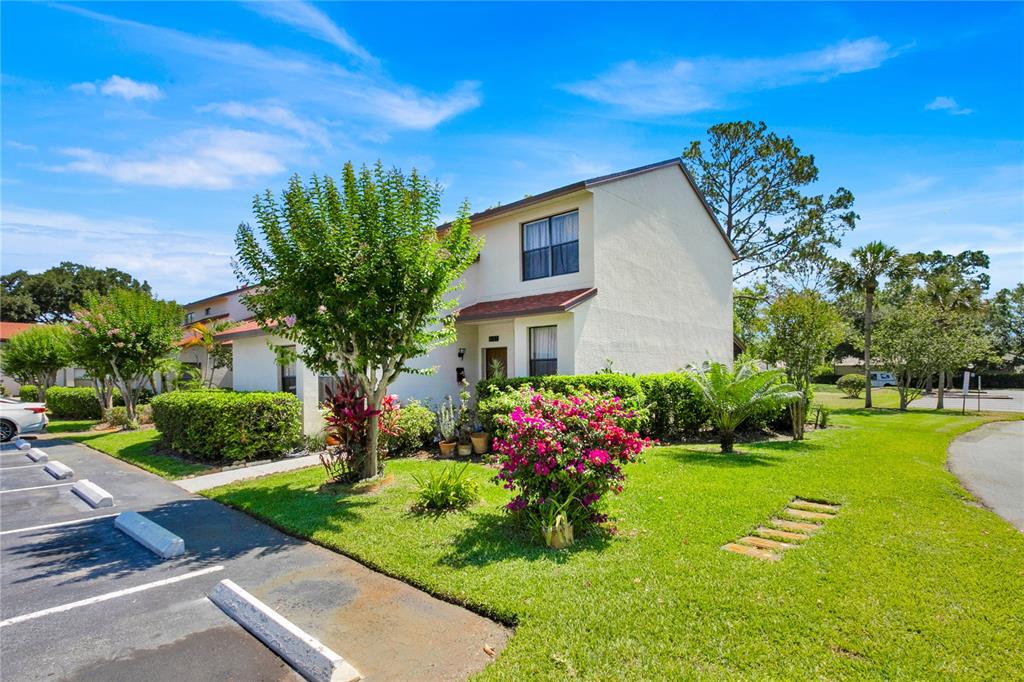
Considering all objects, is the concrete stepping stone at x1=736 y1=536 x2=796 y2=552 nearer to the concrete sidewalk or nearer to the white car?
the concrete sidewalk

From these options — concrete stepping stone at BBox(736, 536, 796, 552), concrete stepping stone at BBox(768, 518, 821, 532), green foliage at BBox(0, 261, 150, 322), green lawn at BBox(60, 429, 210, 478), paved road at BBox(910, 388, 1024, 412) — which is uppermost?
green foliage at BBox(0, 261, 150, 322)

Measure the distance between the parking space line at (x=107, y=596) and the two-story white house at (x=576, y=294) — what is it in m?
8.26

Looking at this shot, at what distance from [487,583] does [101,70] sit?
37.5ft

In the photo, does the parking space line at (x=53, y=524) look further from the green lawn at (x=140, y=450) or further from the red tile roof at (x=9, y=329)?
the red tile roof at (x=9, y=329)

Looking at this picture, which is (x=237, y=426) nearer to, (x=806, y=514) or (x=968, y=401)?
(x=806, y=514)

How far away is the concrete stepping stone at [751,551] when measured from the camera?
5488mm

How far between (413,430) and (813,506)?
8441 millimetres

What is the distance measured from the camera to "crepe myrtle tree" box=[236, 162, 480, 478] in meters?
8.14

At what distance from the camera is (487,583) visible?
16.3 feet

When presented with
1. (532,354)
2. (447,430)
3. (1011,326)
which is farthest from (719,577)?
(1011,326)

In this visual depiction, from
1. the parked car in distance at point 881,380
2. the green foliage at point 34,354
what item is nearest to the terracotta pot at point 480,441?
the green foliage at point 34,354

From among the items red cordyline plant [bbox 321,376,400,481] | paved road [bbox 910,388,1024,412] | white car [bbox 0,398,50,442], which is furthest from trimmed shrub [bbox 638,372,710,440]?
paved road [bbox 910,388,1024,412]

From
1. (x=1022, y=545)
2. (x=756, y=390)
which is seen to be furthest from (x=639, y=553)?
(x=756, y=390)

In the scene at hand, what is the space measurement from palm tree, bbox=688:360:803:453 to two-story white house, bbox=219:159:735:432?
10.9 feet
